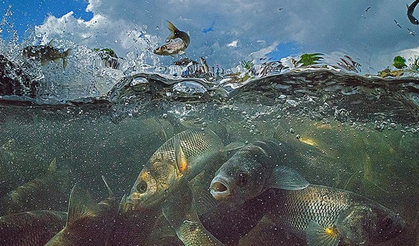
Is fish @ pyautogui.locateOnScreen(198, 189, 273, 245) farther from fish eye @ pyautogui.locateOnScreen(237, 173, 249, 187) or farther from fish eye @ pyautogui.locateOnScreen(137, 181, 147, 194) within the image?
fish eye @ pyautogui.locateOnScreen(137, 181, 147, 194)

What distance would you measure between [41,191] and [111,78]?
2781 mm

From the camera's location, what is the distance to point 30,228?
→ 4.50 metres

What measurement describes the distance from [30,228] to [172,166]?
2.13m

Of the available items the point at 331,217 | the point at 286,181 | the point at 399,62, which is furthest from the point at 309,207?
the point at 399,62

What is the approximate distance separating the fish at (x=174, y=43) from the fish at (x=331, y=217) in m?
3.47

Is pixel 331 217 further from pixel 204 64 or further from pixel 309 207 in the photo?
pixel 204 64

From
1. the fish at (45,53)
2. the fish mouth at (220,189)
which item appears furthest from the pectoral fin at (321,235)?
the fish at (45,53)

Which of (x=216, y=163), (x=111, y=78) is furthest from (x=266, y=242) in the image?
(x=111, y=78)

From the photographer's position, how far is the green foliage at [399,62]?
6.75 metres

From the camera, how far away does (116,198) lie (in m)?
5.12

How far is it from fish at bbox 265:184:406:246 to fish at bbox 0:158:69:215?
4.09 m

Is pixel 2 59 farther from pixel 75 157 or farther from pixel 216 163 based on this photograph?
pixel 216 163

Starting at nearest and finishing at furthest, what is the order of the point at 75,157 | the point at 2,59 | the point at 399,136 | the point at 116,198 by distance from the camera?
the point at 116,198, the point at 2,59, the point at 75,157, the point at 399,136

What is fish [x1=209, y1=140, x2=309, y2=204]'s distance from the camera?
4.11 meters
